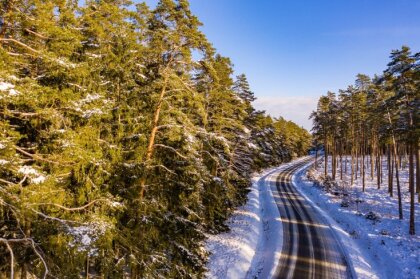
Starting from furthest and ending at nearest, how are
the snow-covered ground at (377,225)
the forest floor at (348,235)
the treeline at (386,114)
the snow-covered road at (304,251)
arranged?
the treeline at (386,114)
the snow-covered ground at (377,225)
the forest floor at (348,235)
the snow-covered road at (304,251)

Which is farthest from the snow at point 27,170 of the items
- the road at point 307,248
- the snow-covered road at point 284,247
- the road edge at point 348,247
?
the road edge at point 348,247

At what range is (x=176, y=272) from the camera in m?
12.3

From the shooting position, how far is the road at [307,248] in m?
19.6

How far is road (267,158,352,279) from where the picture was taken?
19.6m

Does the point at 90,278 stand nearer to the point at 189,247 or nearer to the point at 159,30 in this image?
the point at 189,247

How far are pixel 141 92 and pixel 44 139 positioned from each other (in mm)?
4199

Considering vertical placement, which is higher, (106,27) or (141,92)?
(106,27)

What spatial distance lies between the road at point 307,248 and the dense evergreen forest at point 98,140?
9.77 metres

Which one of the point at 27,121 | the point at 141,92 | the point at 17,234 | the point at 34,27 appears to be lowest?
the point at 17,234

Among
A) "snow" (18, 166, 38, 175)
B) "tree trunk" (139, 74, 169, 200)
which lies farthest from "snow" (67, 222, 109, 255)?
"tree trunk" (139, 74, 169, 200)

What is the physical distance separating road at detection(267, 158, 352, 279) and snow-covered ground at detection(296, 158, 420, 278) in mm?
1925

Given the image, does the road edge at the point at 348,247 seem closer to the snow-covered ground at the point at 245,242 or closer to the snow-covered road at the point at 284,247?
the snow-covered road at the point at 284,247

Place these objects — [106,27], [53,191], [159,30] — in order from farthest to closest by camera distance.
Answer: [106,27] → [159,30] → [53,191]

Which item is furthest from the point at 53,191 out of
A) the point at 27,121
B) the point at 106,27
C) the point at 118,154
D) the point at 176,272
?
the point at 106,27
